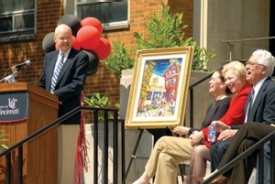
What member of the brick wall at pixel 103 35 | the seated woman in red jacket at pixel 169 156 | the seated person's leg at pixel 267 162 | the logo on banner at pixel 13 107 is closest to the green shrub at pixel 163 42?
the brick wall at pixel 103 35

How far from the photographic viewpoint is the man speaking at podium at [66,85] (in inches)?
468

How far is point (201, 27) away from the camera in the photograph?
14.8 meters

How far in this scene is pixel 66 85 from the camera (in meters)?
12.0

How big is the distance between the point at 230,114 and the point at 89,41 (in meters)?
3.17

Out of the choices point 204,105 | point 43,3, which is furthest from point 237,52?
point 43,3

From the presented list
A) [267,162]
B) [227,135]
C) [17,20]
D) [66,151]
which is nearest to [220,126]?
[227,135]

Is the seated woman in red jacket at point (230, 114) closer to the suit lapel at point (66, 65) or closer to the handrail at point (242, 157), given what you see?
the handrail at point (242, 157)

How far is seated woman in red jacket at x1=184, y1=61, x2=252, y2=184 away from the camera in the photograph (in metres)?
10.3

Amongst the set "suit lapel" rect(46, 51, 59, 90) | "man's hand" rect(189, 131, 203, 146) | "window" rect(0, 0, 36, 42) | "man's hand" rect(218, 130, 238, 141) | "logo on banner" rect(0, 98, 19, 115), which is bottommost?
"man's hand" rect(189, 131, 203, 146)

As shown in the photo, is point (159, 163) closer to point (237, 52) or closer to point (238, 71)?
point (238, 71)

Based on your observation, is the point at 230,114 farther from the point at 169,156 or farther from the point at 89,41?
the point at 89,41

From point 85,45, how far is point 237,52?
9.27 feet

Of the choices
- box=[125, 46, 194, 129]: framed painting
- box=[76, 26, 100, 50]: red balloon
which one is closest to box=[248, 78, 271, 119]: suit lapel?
box=[125, 46, 194, 129]: framed painting

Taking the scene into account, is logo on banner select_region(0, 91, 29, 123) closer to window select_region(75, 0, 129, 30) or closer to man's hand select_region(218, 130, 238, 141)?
man's hand select_region(218, 130, 238, 141)
